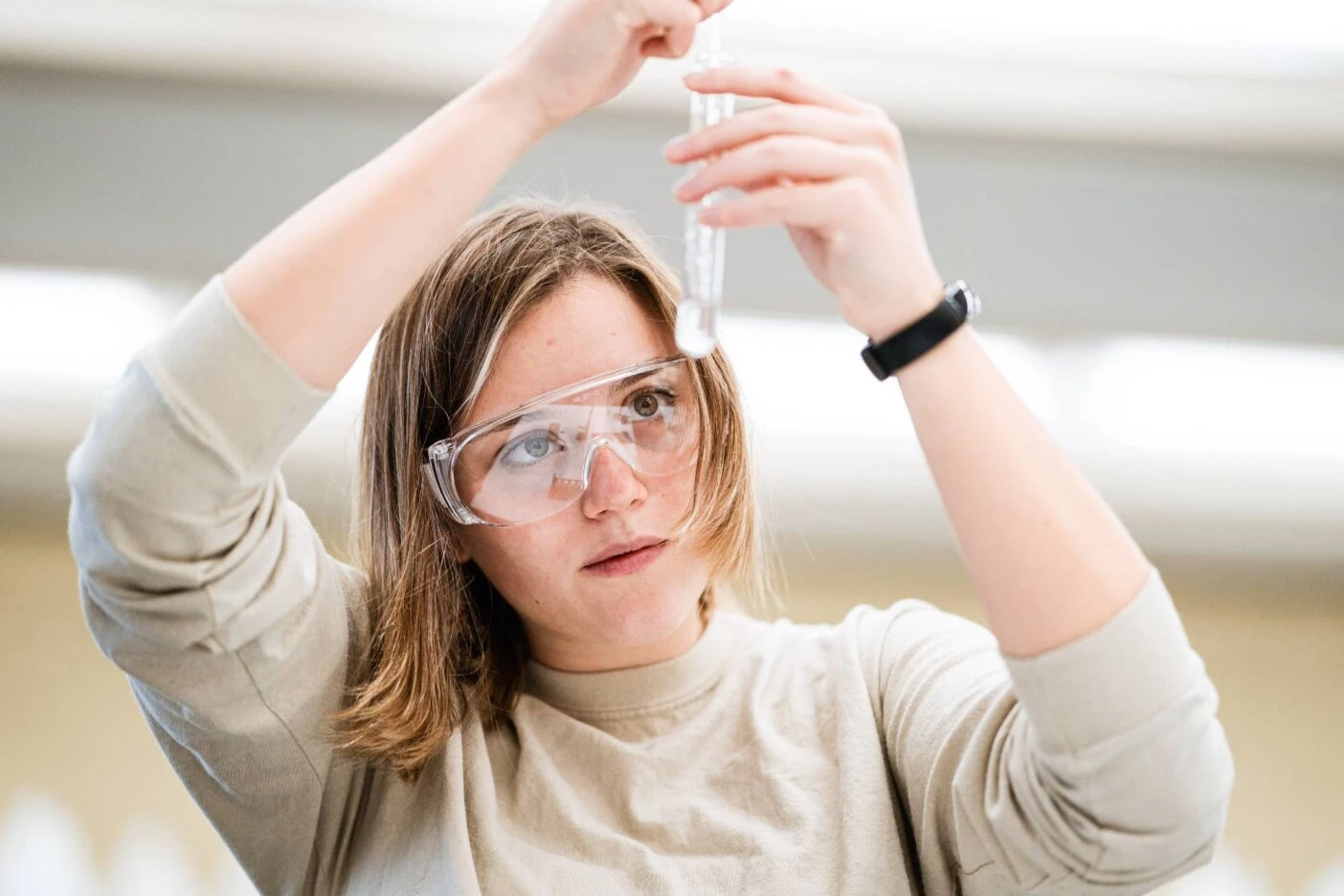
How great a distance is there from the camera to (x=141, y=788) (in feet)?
6.10

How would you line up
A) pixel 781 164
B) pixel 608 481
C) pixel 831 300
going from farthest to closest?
pixel 831 300 → pixel 608 481 → pixel 781 164

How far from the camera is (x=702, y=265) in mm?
969

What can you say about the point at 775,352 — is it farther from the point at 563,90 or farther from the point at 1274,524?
the point at 563,90

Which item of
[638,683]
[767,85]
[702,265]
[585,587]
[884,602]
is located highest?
[767,85]

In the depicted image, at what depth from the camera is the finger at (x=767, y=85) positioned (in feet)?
3.02

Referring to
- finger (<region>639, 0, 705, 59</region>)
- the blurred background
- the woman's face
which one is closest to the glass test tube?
finger (<region>639, 0, 705, 59</region>)

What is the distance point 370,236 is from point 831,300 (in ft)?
3.69

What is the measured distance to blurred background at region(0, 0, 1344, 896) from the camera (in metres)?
1.80

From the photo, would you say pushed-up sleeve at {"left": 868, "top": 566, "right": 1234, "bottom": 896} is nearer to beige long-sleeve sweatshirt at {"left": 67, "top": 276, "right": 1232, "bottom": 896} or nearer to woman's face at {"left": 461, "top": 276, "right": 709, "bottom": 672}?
beige long-sleeve sweatshirt at {"left": 67, "top": 276, "right": 1232, "bottom": 896}

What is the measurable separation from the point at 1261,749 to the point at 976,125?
38.0 inches

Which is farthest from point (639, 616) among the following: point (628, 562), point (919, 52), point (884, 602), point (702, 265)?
point (919, 52)

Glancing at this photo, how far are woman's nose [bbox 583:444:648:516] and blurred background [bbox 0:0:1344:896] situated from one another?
640mm

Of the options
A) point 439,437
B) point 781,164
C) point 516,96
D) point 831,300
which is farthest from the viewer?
point 831,300

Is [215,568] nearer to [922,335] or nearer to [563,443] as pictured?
[563,443]
